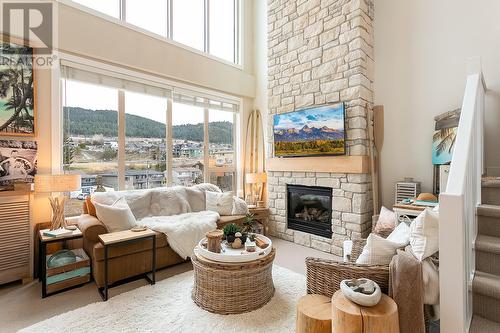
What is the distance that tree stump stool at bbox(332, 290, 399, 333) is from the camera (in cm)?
138

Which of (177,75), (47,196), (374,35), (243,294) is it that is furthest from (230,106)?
(243,294)

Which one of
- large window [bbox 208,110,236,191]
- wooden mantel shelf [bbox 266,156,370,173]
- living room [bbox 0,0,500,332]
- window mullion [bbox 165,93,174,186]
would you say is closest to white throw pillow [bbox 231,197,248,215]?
living room [bbox 0,0,500,332]

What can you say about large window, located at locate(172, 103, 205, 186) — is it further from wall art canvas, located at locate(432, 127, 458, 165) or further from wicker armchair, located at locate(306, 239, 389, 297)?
wall art canvas, located at locate(432, 127, 458, 165)

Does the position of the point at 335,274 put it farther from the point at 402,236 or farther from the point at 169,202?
the point at 169,202

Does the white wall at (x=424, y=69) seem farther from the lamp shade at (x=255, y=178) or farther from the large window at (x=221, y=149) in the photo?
the large window at (x=221, y=149)

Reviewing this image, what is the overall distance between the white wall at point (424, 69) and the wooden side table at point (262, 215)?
191cm

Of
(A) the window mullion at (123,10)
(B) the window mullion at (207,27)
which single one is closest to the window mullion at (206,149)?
(B) the window mullion at (207,27)

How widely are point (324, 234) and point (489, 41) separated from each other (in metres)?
3.11

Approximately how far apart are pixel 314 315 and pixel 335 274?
30 centimetres

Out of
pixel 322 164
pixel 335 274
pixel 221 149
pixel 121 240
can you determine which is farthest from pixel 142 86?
pixel 335 274

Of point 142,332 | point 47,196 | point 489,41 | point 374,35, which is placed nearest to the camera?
point 142,332

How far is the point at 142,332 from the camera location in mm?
1997

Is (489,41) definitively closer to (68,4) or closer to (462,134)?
(462,134)

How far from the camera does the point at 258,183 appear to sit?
507 centimetres
